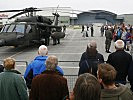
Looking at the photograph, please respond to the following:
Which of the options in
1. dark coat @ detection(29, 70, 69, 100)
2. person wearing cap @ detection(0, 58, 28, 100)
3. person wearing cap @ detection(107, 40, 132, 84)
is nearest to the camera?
dark coat @ detection(29, 70, 69, 100)

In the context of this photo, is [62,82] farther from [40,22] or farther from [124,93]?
[40,22]

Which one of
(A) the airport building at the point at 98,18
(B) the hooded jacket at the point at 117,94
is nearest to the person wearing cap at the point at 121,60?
(B) the hooded jacket at the point at 117,94

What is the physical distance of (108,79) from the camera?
312 cm

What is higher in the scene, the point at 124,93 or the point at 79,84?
the point at 79,84

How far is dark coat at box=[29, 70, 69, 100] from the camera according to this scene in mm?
3904

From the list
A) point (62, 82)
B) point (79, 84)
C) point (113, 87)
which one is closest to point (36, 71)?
point (62, 82)

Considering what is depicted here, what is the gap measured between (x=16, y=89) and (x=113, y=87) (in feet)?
6.36

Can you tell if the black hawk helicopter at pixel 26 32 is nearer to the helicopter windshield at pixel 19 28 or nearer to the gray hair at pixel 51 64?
the helicopter windshield at pixel 19 28

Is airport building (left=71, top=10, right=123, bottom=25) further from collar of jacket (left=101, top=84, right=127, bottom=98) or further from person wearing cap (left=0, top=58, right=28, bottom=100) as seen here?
collar of jacket (left=101, top=84, right=127, bottom=98)

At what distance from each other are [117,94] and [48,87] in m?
1.25

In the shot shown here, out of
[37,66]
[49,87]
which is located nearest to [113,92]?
[49,87]

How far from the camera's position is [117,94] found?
2.99 m

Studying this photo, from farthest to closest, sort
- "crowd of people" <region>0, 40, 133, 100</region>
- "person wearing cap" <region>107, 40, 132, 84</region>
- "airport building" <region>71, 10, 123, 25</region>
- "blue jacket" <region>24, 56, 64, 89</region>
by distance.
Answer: "airport building" <region>71, 10, 123, 25</region>
"person wearing cap" <region>107, 40, 132, 84</region>
"blue jacket" <region>24, 56, 64, 89</region>
"crowd of people" <region>0, 40, 133, 100</region>

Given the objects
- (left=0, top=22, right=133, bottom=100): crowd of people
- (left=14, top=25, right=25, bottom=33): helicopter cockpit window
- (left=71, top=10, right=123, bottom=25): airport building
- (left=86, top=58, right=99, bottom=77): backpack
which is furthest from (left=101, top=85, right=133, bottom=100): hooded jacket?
(left=71, top=10, right=123, bottom=25): airport building
